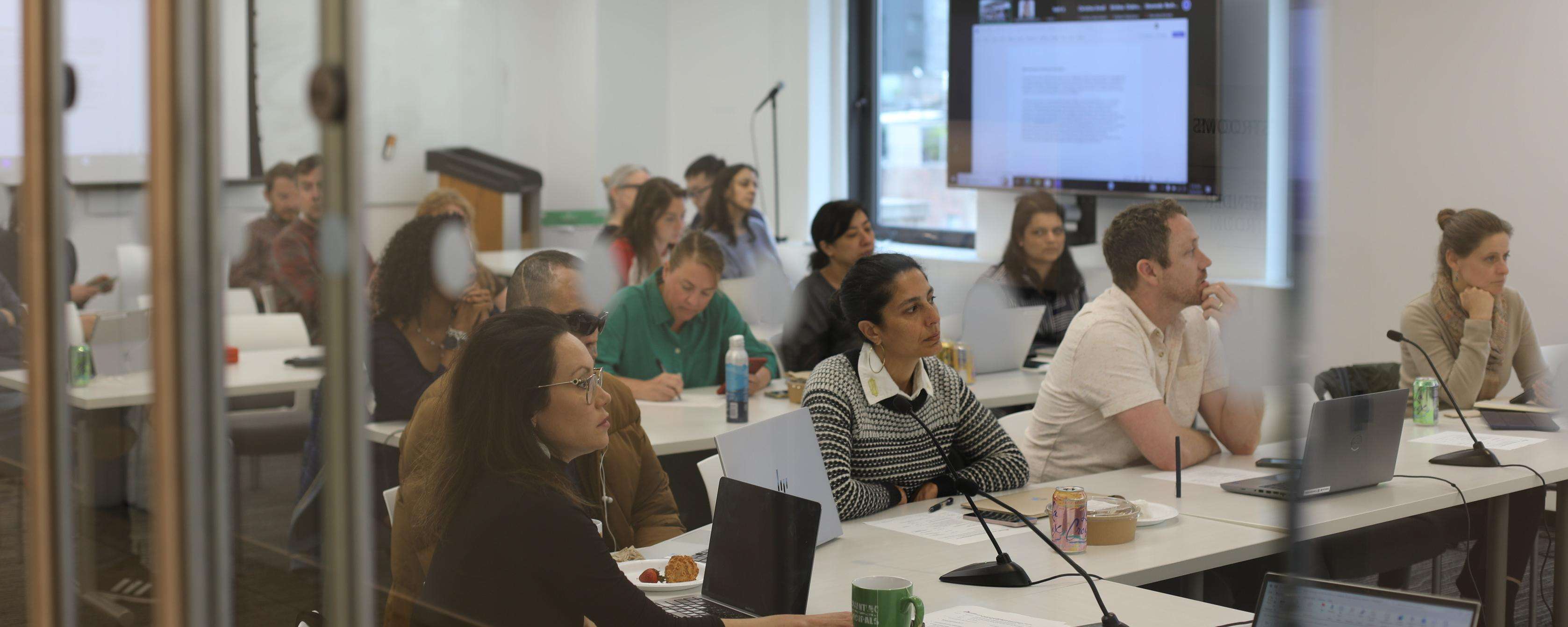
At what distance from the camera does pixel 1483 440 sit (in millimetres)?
3107

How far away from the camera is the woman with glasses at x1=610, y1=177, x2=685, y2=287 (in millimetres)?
4312

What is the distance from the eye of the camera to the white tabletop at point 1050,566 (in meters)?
1.81

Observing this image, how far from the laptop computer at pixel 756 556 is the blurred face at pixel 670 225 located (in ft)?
9.26

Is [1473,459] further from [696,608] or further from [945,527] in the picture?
[696,608]

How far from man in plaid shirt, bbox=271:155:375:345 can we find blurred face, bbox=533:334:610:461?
69 centimetres

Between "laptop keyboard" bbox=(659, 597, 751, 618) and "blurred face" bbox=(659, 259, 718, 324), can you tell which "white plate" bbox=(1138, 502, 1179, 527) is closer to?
"laptop keyboard" bbox=(659, 597, 751, 618)

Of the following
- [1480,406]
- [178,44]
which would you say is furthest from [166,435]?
[1480,406]

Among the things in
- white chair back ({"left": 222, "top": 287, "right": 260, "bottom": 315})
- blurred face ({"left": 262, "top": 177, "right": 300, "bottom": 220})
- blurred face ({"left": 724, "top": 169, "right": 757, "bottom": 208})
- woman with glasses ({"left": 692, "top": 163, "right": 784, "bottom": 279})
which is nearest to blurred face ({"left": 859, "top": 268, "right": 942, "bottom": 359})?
white chair back ({"left": 222, "top": 287, "right": 260, "bottom": 315})

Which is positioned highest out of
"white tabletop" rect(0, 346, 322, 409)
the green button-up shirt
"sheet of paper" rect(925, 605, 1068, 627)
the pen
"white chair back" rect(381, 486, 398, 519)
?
"white tabletop" rect(0, 346, 322, 409)

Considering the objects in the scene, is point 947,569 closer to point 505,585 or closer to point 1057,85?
point 505,585

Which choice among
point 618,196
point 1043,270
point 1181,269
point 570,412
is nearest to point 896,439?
point 1181,269

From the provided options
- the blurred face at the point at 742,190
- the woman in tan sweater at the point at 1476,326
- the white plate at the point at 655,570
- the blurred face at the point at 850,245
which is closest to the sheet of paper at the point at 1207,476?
the woman in tan sweater at the point at 1476,326

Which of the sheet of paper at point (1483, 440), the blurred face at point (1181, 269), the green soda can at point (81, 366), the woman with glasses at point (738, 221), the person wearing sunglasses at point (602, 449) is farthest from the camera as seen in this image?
the woman with glasses at point (738, 221)

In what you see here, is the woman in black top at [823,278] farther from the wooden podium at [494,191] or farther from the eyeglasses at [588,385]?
the eyeglasses at [588,385]
